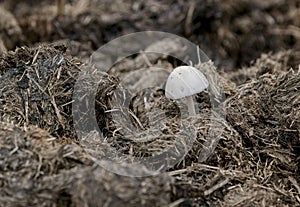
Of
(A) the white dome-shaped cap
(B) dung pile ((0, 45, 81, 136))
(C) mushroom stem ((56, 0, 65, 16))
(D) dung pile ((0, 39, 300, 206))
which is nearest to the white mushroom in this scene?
(A) the white dome-shaped cap

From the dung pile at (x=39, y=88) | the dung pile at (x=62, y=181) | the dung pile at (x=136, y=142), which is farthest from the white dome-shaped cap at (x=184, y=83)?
the dung pile at (x=62, y=181)

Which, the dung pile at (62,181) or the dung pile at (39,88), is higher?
the dung pile at (39,88)

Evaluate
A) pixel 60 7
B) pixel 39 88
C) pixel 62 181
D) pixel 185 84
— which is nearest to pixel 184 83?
pixel 185 84

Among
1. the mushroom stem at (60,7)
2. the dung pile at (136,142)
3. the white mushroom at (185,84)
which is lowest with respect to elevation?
the dung pile at (136,142)

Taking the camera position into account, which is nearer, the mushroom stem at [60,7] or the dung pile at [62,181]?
the dung pile at [62,181]

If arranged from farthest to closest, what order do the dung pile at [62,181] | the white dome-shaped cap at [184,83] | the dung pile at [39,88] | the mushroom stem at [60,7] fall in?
1. the mushroom stem at [60,7]
2. the white dome-shaped cap at [184,83]
3. the dung pile at [39,88]
4. the dung pile at [62,181]

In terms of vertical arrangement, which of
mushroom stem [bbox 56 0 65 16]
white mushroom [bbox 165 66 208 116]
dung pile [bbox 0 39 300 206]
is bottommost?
dung pile [bbox 0 39 300 206]

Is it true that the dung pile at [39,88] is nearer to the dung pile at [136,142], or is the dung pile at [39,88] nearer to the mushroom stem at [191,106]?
the dung pile at [136,142]

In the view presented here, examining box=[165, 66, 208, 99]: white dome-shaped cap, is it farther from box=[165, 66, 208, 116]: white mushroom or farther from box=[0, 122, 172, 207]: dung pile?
box=[0, 122, 172, 207]: dung pile

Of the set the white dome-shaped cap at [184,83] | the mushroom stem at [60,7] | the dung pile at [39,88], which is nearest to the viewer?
the dung pile at [39,88]
